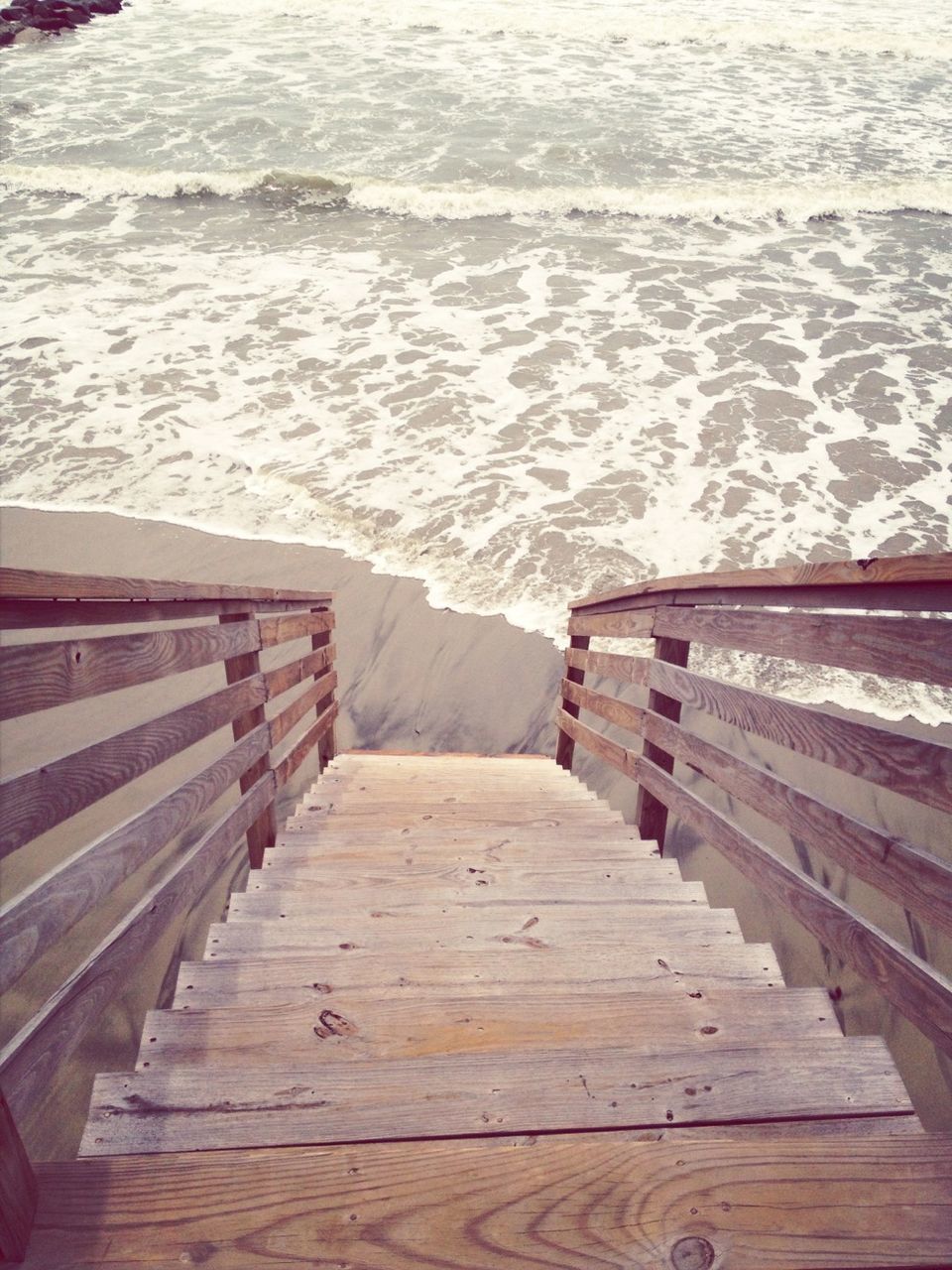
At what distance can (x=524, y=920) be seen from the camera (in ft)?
7.95

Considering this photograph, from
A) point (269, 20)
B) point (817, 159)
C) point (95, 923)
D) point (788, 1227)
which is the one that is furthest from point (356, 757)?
point (269, 20)

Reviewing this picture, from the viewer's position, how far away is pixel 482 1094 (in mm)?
1519

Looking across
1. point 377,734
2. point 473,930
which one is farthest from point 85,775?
point 377,734

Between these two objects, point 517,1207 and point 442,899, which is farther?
point 442,899

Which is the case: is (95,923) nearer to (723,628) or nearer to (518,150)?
(723,628)

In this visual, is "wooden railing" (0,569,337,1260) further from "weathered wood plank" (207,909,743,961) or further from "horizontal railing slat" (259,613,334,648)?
"horizontal railing slat" (259,613,334,648)

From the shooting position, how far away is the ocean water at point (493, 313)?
711 centimetres

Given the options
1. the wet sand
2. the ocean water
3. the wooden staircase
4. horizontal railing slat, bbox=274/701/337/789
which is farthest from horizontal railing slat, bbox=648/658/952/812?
the ocean water

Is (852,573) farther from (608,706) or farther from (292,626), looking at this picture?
(292,626)

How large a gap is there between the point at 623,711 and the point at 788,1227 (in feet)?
8.83

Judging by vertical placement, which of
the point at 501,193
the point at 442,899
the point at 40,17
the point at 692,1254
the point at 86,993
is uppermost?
the point at 40,17

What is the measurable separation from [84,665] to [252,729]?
5.90 ft

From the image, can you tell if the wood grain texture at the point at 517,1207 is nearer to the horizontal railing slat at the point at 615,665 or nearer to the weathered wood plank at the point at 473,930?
the weathered wood plank at the point at 473,930

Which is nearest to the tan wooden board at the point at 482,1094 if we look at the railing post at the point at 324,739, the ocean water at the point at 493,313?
the railing post at the point at 324,739
